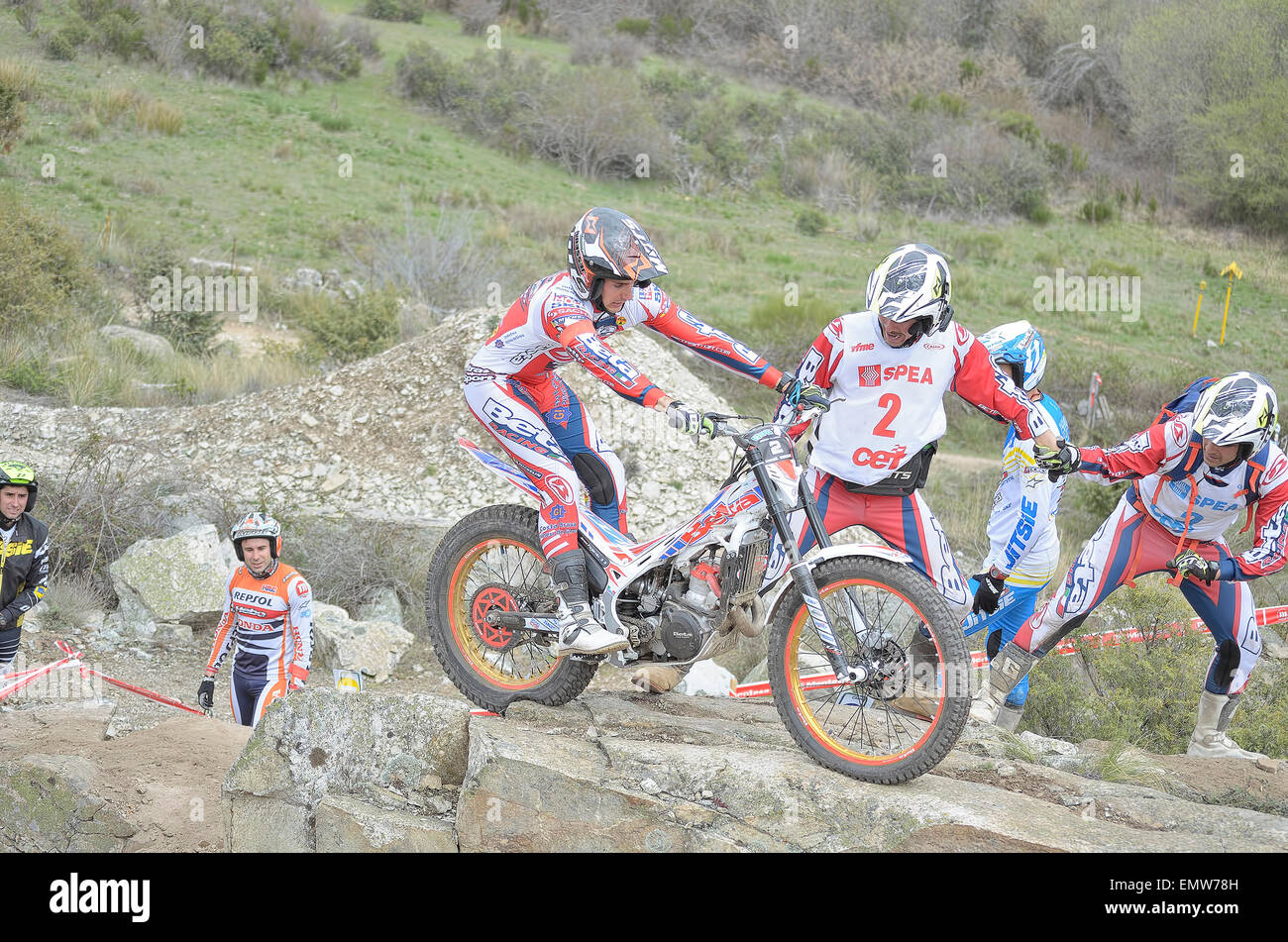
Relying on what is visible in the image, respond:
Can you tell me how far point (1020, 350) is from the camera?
260 inches

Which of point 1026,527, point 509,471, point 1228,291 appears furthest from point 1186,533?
point 1228,291

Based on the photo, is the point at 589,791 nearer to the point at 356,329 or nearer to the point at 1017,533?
the point at 1017,533

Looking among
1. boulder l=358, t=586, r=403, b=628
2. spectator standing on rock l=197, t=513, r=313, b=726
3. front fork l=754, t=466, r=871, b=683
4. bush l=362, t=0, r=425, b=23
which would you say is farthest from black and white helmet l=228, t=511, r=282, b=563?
bush l=362, t=0, r=425, b=23

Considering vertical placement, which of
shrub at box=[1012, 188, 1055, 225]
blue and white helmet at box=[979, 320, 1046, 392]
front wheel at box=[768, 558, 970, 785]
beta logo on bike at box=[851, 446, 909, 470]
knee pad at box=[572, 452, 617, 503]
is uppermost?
shrub at box=[1012, 188, 1055, 225]

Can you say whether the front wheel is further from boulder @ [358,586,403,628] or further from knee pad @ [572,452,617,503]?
boulder @ [358,586,403,628]

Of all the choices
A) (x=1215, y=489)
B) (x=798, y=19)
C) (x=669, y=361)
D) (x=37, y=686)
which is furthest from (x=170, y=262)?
(x=798, y=19)

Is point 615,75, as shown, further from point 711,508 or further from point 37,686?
point 711,508

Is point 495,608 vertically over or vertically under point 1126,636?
over

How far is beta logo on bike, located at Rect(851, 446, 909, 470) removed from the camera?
512 cm

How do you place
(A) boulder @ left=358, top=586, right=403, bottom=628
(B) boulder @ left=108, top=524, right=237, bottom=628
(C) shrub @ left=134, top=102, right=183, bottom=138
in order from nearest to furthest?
(B) boulder @ left=108, top=524, right=237, bottom=628 < (A) boulder @ left=358, top=586, right=403, bottom=628 < (C) shrub @ left=134, top=102, right=183, bottom=138

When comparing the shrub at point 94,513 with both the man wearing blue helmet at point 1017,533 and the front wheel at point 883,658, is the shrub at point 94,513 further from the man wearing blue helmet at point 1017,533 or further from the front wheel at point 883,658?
the front wheel at point 883,658

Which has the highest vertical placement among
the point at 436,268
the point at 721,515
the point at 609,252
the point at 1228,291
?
the point at 1228,291

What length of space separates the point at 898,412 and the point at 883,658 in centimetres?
123

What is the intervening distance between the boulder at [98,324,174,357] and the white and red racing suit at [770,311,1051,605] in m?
13.1
